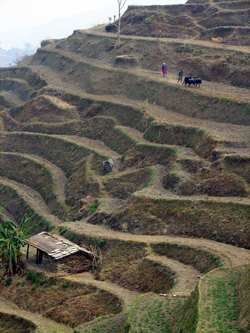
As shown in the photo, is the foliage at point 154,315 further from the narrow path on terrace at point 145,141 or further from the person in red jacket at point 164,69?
the person in red jacket at point 164,69

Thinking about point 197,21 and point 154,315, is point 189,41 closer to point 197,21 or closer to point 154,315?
point 197,21

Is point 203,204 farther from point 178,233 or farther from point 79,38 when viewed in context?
point 79,38

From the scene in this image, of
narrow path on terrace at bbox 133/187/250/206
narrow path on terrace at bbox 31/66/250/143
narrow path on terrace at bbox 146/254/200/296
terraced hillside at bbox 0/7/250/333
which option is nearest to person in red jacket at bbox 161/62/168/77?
terraced hillside at bbox 0/7/250/333

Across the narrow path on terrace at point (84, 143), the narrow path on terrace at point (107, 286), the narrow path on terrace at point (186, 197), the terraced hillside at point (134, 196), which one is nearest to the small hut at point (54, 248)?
the terraced hillside at point (134, 196)

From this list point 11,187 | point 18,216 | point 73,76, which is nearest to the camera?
point 18,216

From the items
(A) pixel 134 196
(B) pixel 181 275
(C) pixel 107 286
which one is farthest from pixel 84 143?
(B) pixel 181 275

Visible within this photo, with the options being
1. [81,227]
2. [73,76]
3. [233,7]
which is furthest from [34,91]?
[81,227]
